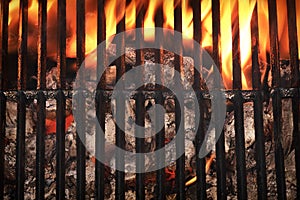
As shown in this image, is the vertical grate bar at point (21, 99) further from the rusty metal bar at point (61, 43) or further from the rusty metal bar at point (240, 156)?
the rusty metal bar at point (240, 156)

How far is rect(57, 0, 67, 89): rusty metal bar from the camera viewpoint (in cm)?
130

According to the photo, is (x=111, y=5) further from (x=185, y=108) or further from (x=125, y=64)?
(x=185, y=108)

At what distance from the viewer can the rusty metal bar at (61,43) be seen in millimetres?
1303

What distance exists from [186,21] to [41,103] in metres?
0.48

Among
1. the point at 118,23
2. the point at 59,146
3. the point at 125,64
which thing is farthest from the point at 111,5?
the point at 59,146

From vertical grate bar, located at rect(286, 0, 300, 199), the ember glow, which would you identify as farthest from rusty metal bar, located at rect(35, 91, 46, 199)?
vertical grate bar, located at rect(286, 0, 300, 199)

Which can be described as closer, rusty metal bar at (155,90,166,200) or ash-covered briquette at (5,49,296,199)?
rusty metal bar at (155,90,166,200)

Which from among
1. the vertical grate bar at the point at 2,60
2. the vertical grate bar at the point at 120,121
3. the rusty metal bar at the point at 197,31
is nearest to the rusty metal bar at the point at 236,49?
the rusty metal bar at the point at 197,31

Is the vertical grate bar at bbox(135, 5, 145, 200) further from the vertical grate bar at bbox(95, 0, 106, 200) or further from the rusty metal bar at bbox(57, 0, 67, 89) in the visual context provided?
the rusty metal bar at bbox(57, 0, 67, 89)

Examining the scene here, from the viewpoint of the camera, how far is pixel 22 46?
4.32 feet

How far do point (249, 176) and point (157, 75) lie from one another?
0.45 meters

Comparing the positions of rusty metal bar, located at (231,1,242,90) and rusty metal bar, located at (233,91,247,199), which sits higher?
rusty metal bar, located at (231,1,242,90)

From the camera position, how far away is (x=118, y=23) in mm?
1341

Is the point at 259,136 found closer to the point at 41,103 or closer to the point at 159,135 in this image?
the point at 159,135
